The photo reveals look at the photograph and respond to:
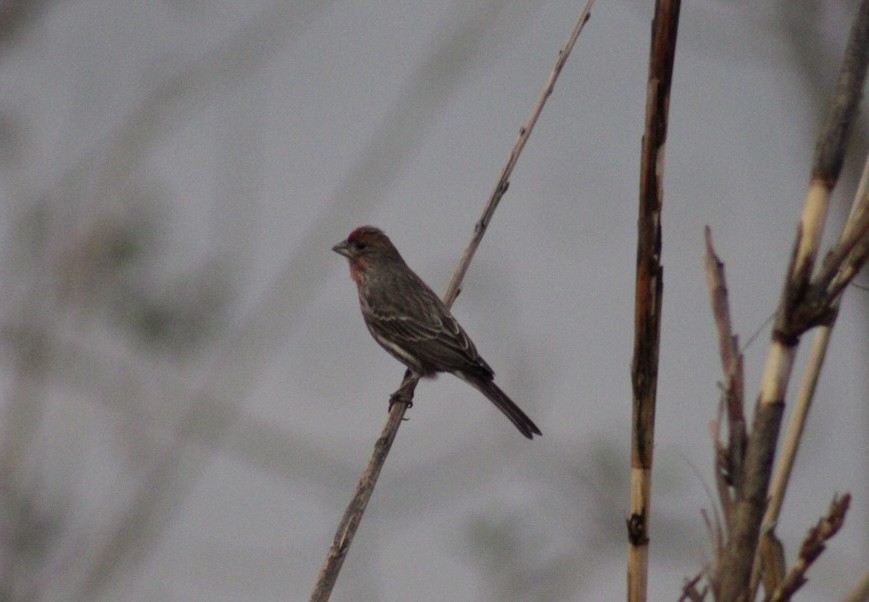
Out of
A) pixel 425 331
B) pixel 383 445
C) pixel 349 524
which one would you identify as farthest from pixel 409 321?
pixel 349 524

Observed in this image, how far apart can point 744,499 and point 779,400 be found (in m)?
0.12

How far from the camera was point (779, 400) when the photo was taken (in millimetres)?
1242

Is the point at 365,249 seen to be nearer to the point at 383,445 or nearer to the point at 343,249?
the point at 343,249

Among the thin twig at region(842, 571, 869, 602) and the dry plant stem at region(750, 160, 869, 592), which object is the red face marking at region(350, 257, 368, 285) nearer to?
the dry plant stem at region(750, 160, 869, 592)

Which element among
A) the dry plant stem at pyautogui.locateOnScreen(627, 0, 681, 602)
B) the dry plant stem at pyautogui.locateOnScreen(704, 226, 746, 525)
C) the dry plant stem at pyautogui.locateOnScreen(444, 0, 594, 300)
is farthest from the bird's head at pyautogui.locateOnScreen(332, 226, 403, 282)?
the dry plant stem at pyautogui.locateOnScreen(704, 226, 746, 525)

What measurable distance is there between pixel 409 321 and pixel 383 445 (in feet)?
11.4

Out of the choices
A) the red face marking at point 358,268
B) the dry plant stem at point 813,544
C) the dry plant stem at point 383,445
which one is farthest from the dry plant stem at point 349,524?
the red face marking at point 358,268

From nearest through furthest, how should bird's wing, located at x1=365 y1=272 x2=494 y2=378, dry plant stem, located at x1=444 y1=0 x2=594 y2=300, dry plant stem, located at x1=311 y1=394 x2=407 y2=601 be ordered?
1. dry plant stem, located at x1=311 y1=394 x2=407 y2=601
2. dry plant stem, located at x1=444 y1=0 x2=594 y2=300
3. bird's wing, located at x1=365 y1=272 x2=494 y2=378

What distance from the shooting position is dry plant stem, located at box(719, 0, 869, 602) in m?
1.20

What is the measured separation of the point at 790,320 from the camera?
124 centimetres

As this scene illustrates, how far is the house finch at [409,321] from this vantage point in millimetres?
6340

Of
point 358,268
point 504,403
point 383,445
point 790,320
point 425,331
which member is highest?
point 358,268

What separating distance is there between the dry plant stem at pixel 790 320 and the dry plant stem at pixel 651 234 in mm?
253

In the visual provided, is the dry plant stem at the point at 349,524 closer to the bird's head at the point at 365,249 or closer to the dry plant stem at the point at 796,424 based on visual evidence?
the dry plant stem at the point at 796,424
